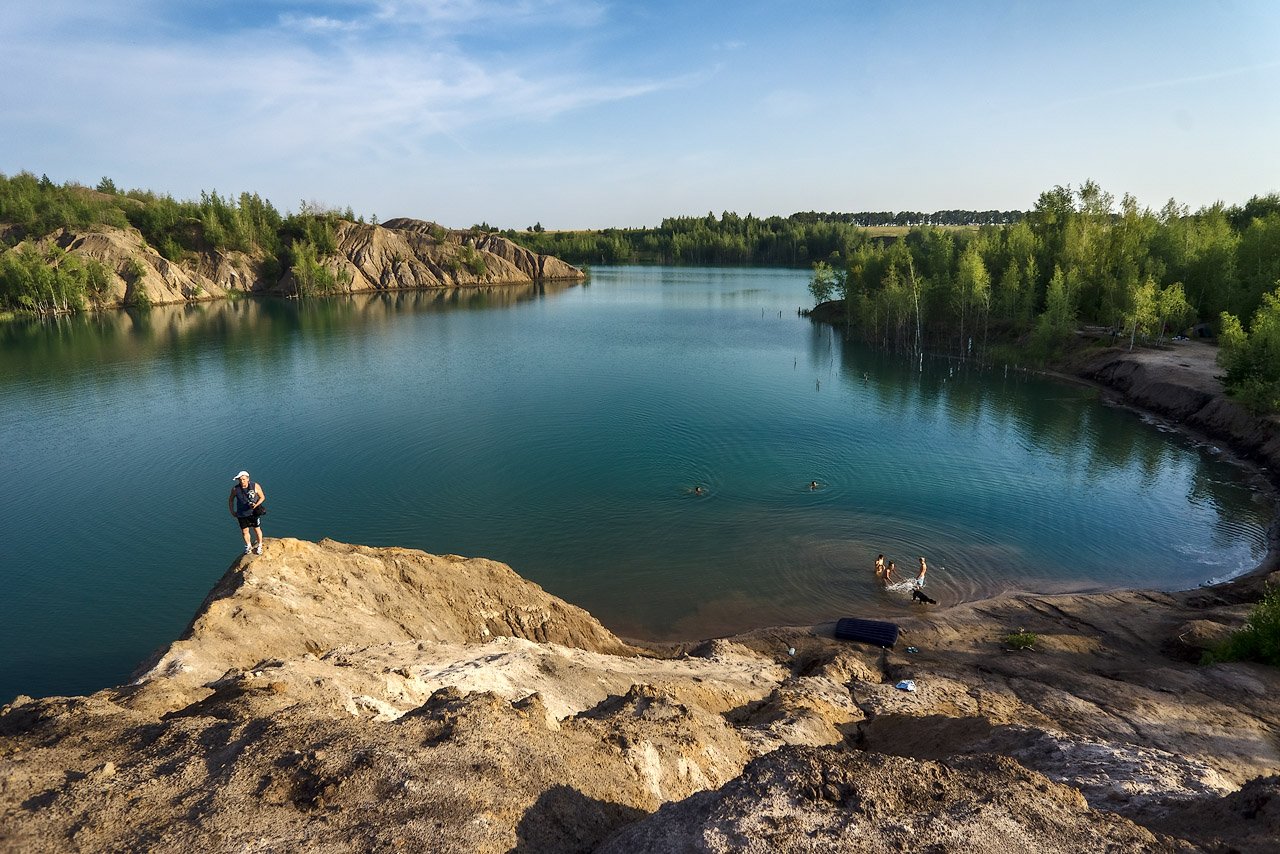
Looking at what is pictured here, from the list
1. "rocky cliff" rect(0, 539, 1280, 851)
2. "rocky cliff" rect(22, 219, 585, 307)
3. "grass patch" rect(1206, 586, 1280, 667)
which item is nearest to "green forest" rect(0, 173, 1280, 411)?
"rocky cliff" rect(22, 219, 585, 307)

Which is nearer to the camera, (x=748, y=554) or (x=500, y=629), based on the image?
(x=500, y=629)

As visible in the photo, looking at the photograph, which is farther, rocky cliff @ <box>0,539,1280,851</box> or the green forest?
the green forest

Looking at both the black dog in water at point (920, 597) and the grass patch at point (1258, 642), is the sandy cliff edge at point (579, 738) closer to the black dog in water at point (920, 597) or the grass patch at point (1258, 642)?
the grass patch at point (1258, 642)

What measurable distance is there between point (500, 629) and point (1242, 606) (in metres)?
24.0

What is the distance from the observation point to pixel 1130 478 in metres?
35.2

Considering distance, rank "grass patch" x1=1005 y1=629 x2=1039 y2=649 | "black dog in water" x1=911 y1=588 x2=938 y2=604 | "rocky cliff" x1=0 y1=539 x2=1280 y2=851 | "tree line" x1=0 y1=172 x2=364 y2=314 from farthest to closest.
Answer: "tree line" x1=0 y1=172 x2=364 y2=314
"black dog in water" x1=911 y1=588 x2=938 y2=604
"grass patch" x1=1005 y1=629 x2=1039 y2=649
"rocky cliff" x1=0 y1=539 x2=1280 y2=851

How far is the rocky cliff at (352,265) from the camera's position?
113562mm

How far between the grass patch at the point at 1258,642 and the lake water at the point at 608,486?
697cm

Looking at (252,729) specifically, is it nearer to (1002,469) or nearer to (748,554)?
(748,554)

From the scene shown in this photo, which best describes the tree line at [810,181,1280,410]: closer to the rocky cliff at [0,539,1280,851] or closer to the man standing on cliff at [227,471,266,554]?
the rocky cliff at [0,539,1280,851]

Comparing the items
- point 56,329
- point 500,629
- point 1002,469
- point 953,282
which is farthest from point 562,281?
point 500,629

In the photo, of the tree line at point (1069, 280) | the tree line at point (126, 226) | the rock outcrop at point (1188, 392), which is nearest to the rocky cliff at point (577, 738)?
the rock outcrop at point (1188, 392)

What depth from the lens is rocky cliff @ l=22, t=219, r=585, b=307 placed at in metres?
114

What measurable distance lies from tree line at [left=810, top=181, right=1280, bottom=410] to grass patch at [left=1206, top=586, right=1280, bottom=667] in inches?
1802
